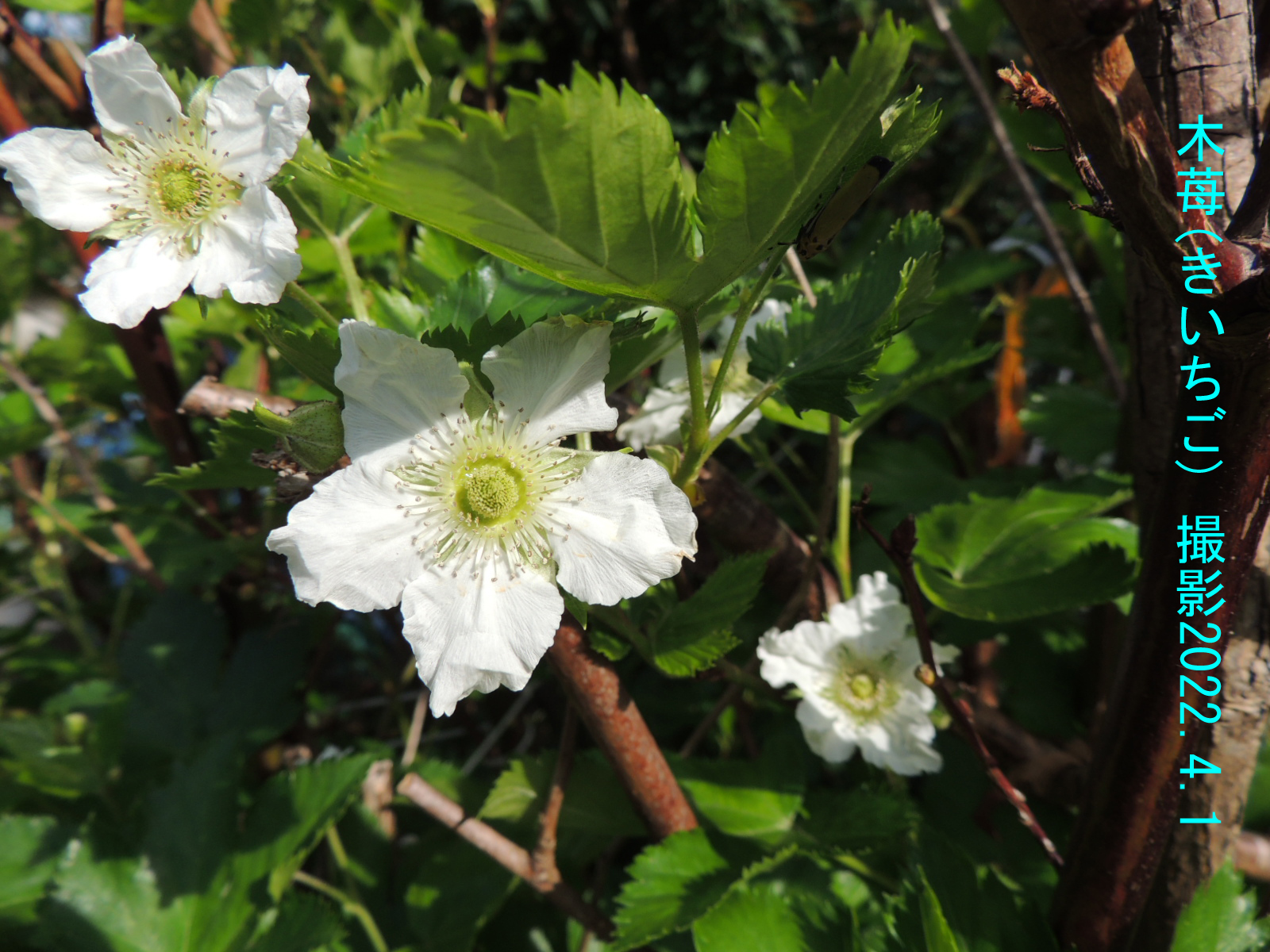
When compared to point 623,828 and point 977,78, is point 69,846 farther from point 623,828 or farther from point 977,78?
point 977,78

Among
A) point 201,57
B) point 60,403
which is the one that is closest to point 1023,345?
point 201,57

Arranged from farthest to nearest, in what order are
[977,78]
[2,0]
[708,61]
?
[708,61] < [977,78] < [2,0]

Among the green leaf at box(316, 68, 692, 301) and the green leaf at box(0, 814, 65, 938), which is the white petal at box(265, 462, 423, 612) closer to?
the green leaf at box(316, 68, 692, 301)

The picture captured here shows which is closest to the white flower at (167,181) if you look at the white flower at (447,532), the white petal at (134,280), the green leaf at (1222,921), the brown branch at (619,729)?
the white petal at (134,280)

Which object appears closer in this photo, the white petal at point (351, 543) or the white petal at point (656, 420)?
the white petal at point (351, 543)

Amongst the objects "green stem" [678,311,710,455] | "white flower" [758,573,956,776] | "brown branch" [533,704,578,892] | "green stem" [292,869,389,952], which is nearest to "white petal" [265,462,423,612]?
"green stem" [678,311,710,455]

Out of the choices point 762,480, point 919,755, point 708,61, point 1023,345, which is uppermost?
point 708,61

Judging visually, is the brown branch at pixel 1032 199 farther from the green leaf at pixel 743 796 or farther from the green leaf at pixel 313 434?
the green leaf at pixel 313 434
